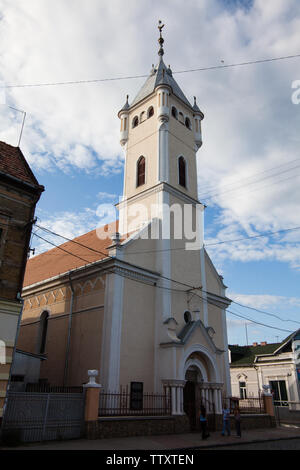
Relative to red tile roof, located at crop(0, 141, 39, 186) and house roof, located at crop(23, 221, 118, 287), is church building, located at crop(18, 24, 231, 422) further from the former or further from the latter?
red tile roof, located at crop(0, 141, 39, 186)

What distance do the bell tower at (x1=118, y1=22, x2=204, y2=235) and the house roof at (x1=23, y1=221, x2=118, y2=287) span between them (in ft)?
10.6

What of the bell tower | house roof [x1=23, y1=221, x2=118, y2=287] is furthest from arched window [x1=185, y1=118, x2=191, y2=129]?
house roof [x1=23, y1=221, x2=118, y2=287]

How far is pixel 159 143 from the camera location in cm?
2653

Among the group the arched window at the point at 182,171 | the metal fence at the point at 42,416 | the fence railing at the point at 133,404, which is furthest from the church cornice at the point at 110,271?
the arched window at the point at 182,171

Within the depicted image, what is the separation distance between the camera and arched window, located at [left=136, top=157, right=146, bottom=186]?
27.0 m

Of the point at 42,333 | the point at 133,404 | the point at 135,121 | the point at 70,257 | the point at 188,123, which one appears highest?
the point at 188,123

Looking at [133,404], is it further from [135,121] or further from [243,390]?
[135,121]

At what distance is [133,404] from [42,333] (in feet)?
29.0

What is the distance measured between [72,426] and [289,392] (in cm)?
2094

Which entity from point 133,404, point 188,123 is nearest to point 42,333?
point 133,404

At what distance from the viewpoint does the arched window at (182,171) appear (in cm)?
2723

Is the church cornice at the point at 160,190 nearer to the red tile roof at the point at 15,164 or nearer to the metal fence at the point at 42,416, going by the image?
the red tile roof at the point at 15,164
